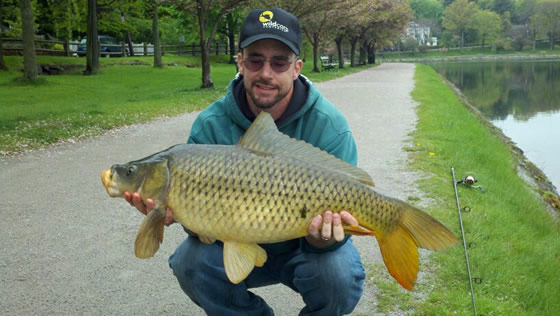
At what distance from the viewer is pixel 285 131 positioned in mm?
2893

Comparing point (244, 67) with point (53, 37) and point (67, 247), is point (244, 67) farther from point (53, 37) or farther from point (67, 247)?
point (53, 37)

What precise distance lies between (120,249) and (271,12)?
2630 mm

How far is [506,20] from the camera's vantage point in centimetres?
8831

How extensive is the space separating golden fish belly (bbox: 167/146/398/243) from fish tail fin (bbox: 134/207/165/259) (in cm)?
8

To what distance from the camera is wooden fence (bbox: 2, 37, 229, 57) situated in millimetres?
28531

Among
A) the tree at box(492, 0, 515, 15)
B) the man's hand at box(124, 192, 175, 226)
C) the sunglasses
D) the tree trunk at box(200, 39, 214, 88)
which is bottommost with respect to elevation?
the man's hand at box(124, 192, 175, 226)


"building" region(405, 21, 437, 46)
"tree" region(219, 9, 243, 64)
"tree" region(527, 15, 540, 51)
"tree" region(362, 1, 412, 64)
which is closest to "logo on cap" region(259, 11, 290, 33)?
"tree" region(219, 9, 243, 64)

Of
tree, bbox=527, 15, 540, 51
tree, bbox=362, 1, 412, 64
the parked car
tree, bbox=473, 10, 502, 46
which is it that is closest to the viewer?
the parked car

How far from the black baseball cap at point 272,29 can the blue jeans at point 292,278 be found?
1106mm

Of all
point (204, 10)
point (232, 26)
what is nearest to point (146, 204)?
point (204, 10)

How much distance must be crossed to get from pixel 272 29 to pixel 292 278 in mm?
1328

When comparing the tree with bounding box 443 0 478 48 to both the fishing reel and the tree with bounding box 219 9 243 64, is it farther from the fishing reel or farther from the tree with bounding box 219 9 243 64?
the fishing reel

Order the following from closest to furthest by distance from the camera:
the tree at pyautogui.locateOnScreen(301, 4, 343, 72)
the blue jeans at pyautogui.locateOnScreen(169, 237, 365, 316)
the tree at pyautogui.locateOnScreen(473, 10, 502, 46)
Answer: the blue jeans at pyautogui.locateOnScreen(169, 237, 365, 316) < the tree at pyautogui.locateOnScreen(301, 4, 343, 72) < the tree at pyautogui.locateOnScreen(473, 10, 502, 46)

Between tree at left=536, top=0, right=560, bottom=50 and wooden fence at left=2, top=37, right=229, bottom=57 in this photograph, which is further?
tree at left=536, top=0, right=560, bottom=50
